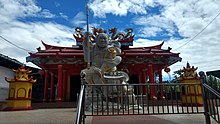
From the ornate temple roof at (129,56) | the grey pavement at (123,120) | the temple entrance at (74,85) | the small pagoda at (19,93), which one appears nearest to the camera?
the grey pavement at (123,120)

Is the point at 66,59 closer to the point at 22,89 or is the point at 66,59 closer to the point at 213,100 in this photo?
the point at 22,89

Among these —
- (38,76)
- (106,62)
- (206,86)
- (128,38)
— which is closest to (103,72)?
(106,62)

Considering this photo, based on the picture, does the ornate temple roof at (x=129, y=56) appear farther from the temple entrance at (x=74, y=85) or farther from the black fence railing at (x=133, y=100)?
the black fence railing at (x=133, y=100)

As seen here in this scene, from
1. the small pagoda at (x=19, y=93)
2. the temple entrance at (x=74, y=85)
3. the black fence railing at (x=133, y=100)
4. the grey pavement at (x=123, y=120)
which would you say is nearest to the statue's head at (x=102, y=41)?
the black fence railing at (x=133, y=100)

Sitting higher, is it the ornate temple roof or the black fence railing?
the ornate temple roof

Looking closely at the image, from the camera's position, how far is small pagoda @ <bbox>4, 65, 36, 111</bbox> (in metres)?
11.0

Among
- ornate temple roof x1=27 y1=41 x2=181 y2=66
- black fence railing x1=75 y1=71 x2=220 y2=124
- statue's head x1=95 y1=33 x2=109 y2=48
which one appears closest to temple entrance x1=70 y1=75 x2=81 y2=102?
ornate temple roof x1=27 y1=41 x2=181 y2=66

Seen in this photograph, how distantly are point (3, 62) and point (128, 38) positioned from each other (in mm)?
11656

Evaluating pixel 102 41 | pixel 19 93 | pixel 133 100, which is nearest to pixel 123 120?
pixel 133 100

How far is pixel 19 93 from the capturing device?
1120cm

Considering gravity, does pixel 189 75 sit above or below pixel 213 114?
above

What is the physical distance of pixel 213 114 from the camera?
10.0ft

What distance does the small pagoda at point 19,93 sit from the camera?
1102 cm

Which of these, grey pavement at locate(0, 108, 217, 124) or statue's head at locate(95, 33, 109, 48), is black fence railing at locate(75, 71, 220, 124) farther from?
statue's head at locate(95, 33, 109, 48)
